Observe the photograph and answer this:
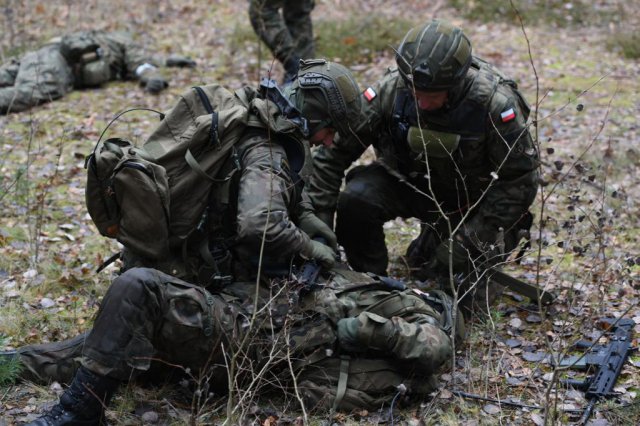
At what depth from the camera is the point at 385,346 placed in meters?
4.32

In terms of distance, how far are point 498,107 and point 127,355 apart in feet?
10.1

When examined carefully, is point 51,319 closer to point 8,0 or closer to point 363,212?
point 363,212

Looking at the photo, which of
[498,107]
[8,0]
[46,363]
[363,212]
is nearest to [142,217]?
[46,363]

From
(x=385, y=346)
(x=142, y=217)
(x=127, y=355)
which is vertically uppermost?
(x=142, y=217)

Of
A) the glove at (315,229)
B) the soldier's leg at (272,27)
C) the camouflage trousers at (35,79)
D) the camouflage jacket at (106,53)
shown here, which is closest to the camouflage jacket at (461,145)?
the glove at (315,229)

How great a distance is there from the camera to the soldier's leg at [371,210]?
228 inches

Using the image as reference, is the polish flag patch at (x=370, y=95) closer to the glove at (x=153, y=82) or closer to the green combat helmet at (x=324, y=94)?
the green combat helmet at (x=324, y=94)

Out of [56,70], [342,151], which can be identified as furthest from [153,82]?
[342,151]

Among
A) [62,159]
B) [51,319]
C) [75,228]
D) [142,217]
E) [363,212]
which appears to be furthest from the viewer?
[62,159]

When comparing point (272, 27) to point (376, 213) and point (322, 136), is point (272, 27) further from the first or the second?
point (322, 136)

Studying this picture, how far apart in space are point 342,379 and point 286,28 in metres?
6.77

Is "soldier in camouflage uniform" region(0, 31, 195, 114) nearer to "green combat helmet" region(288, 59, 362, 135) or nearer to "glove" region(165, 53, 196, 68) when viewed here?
"glove" region(165, 53, 196, 68)

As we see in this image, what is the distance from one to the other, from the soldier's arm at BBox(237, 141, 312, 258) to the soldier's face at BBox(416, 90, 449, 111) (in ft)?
4.10

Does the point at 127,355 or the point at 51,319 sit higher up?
the point at 127,355
